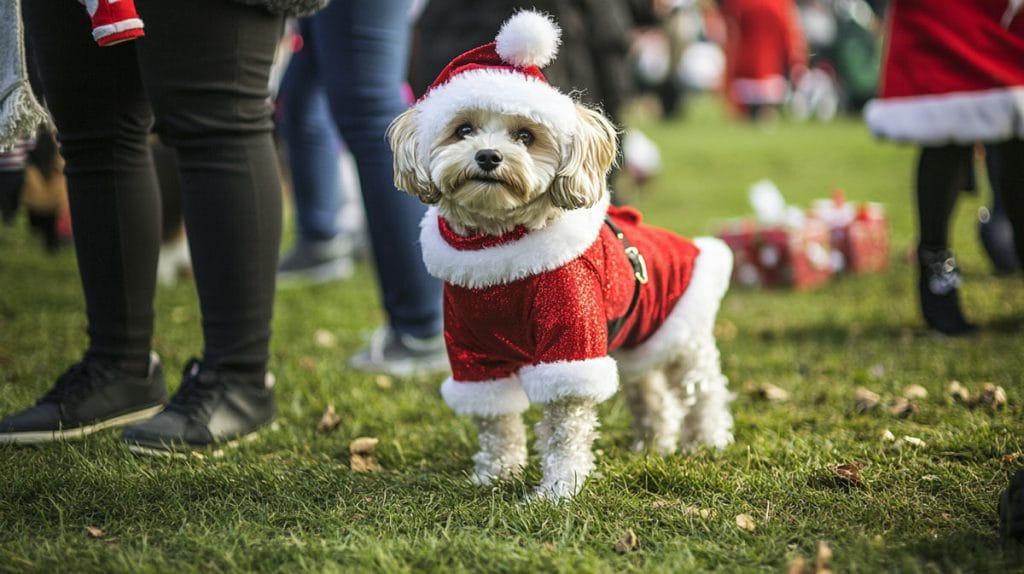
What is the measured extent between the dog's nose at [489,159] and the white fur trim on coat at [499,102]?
0.10 m

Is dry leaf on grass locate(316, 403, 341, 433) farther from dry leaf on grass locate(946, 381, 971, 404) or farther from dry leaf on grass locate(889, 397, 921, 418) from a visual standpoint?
dry leaf on grass locate(946, 381, 971, 404)

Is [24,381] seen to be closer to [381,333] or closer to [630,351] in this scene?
[381,333]

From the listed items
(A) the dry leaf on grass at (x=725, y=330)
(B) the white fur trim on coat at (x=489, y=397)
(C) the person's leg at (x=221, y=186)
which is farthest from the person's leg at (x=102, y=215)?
(A) the dry leaf on grass at (x=725, y=330)

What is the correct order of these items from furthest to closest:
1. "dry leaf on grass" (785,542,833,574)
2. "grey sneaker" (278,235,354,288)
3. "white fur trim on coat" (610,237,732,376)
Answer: "grey sneaker" (278,235,354,288) < "white fur trim on coat" (610,237,732,376) < "dry leaf on grass" (785,542,833,574)

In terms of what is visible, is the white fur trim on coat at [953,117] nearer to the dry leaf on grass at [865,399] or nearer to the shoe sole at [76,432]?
the dry leaf on grass at [865,399]

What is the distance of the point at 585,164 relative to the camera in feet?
7.52

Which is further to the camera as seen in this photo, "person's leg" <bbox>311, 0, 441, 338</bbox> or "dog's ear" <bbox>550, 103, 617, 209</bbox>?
"person's leg" <bbox>311, 0, 441, 338</bbox>

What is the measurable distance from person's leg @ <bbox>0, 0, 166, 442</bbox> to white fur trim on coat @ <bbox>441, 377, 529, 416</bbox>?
1.05m

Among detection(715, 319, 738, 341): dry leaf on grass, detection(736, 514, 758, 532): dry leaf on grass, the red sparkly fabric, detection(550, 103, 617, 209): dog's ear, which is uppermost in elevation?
detection(550, 103, 617, 209): dog's ear

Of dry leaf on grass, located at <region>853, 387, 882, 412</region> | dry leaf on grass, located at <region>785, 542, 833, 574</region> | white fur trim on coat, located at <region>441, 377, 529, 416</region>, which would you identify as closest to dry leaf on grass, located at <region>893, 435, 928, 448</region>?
dry leaf on grass, located at <region>853, 387, 882, 412</region>

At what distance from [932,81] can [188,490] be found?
3156 mm

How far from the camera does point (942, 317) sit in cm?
405

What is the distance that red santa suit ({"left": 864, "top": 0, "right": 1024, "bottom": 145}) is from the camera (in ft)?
11.8

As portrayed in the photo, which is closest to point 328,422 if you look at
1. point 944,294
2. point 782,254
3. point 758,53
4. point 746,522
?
point 746,522
